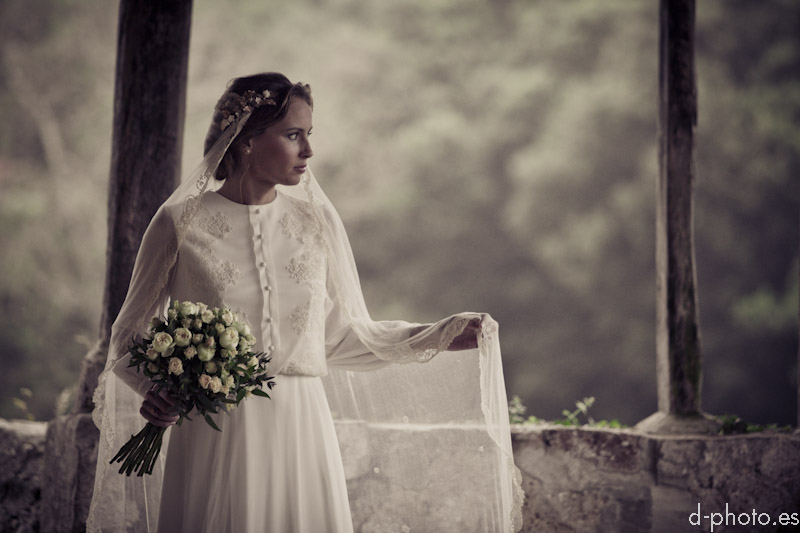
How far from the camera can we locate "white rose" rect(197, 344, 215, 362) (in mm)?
2176

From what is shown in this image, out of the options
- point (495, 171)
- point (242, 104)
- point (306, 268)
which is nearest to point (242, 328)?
point (306, 268)

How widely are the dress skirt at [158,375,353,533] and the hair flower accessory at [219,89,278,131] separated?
0.85 m

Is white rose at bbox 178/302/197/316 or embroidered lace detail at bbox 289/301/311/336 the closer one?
white rose at bbox 178/302/197/316

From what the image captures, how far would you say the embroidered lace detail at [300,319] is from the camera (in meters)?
2.52

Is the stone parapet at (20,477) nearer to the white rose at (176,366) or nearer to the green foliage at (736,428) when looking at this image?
the white rose at (176,366)

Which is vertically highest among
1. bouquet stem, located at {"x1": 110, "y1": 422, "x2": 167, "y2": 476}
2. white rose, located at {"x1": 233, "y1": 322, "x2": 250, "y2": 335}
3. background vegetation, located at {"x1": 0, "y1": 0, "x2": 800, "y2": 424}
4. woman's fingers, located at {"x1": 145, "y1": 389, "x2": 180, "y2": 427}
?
background vegetation, located at {"x1": 0, "y1": 0, "x2": 800, "y2": 424}

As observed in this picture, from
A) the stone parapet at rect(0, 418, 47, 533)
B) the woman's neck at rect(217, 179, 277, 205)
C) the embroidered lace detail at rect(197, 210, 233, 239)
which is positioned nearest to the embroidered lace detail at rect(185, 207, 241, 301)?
the embroidered lace detail at rect(197, 210, 233, 239)

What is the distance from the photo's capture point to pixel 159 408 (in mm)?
2283

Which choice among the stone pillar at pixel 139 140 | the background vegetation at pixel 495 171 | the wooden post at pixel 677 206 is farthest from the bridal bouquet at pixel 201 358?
the background vegetation at pixel 495 171

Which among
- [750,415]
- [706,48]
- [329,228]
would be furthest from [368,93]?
[329,228]

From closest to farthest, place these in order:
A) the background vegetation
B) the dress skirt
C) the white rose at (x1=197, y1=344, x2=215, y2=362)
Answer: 1. the white rose at (x1=197, y1=344, x2=215, y2=362)
2. the dress skirt
3. the background vegetation

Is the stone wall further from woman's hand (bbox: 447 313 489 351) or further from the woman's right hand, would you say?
the woman's right hand

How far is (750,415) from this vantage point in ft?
37.0

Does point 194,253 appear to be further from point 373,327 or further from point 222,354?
point 373,327
